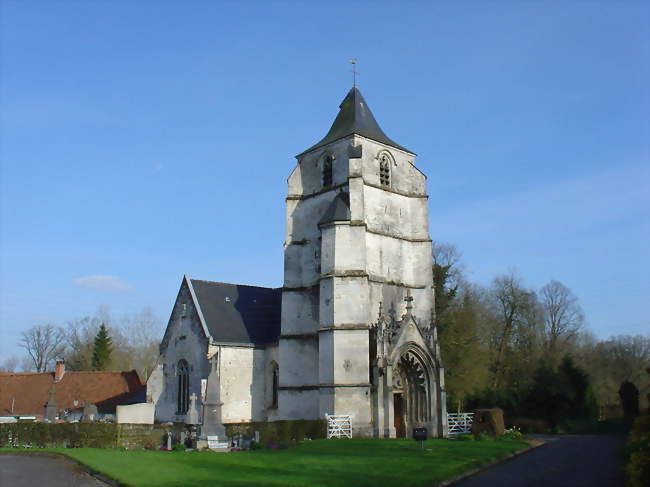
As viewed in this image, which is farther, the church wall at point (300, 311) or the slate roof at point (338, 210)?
the church wall at point (300, 311)

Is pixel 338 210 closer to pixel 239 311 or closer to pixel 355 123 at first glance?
pixel 355 123

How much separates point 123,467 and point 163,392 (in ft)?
62.9

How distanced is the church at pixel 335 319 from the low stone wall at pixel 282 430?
53.6 inches

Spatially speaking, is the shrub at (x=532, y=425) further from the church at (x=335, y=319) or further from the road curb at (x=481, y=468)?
the road curb at (x=481, y=468)

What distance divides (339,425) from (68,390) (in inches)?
1008

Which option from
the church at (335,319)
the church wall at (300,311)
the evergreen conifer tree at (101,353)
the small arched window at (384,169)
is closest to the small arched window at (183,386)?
the church at (335,319)

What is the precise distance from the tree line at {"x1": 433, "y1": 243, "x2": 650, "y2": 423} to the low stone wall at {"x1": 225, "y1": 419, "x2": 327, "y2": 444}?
15.9 metres

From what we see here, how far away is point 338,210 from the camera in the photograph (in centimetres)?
3153

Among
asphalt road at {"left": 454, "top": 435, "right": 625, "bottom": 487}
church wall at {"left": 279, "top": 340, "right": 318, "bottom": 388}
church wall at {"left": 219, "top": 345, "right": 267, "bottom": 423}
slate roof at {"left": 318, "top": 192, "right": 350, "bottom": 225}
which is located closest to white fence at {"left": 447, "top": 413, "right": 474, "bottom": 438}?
church wall at {"left": 279, "top": 340, "right": 318, "bottom": 388}

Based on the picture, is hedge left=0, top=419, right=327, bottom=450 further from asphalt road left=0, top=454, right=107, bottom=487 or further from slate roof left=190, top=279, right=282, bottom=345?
slate roof left=190, top=279, right=282, bottom=345

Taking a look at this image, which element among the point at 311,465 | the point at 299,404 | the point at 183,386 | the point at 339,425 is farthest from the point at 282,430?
the point at 311,465

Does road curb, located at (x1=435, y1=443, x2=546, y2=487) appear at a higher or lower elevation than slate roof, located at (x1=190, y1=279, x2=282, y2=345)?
lower

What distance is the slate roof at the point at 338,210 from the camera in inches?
1229

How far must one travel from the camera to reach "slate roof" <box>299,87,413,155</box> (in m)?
34.4
